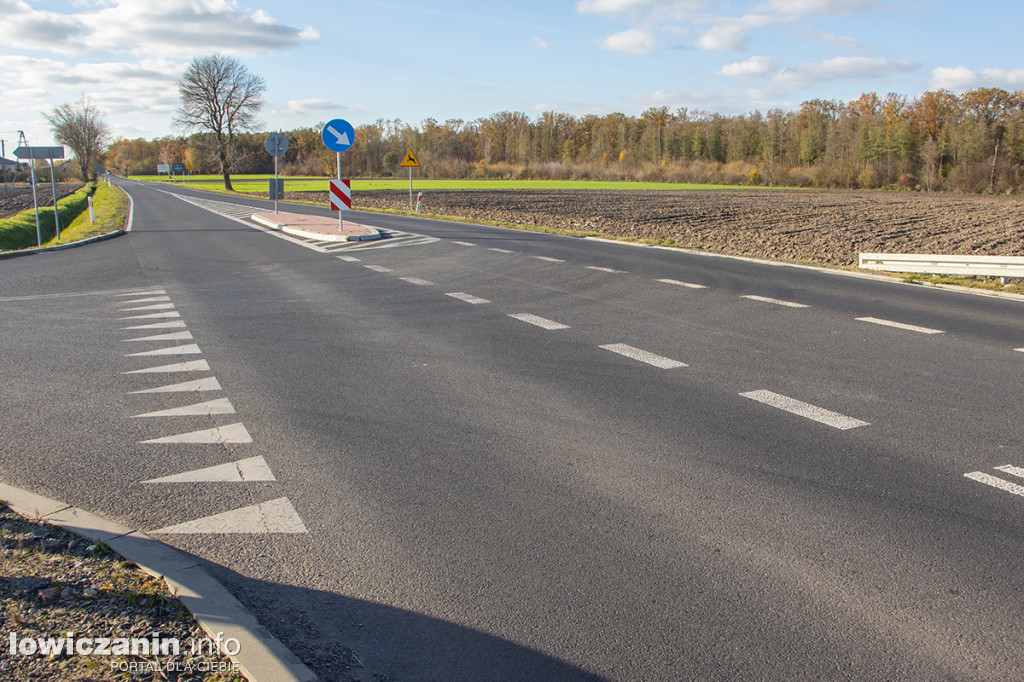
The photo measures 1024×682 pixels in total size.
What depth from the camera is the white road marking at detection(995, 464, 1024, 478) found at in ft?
14.8

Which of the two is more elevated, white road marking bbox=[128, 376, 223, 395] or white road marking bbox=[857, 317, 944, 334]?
white road marking bbox=[857, 317, 944, 334]

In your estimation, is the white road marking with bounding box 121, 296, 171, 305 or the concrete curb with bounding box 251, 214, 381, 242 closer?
the white road marking with bounding box 121, 296, 171, 305

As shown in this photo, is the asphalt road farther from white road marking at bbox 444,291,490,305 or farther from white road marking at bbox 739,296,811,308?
white road marking at bbox 444,291,490,305

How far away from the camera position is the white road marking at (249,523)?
12.6 feet

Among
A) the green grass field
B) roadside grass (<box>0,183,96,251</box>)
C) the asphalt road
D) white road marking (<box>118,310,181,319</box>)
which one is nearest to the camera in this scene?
the asphalt road

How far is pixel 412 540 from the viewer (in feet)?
12.3

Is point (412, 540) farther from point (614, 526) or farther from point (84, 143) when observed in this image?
point (84, 143)

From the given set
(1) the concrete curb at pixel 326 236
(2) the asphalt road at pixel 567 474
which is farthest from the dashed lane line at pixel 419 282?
(1) the concrete curb at pixel 326 236

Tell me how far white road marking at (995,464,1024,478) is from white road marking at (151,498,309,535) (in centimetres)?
402

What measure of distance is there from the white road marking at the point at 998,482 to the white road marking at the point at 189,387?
215 inches

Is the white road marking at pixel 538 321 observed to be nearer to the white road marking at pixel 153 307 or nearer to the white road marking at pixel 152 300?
the white road marking at pixel 153 307

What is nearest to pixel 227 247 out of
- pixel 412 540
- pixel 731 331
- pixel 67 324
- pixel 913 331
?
pixel 67 324

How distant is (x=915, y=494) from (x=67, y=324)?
9.02m

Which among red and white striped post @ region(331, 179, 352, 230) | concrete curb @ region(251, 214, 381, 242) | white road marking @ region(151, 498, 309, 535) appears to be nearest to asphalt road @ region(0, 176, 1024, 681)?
white road marking @ region(151, 498, 309, 535)
